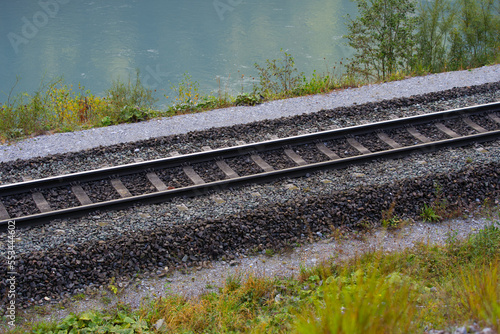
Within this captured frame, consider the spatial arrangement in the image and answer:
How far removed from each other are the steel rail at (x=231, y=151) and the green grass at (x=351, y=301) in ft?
8.47

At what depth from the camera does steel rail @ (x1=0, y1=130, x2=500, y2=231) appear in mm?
6199

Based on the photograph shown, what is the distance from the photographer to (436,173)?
23.4 ft

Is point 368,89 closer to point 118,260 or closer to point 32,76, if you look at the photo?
point 118,260

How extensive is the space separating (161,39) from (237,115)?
16.4 metres

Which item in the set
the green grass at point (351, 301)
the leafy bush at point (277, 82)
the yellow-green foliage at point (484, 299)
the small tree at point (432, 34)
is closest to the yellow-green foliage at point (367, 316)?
the green grass at point (351, 301)

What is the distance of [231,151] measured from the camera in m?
7.70

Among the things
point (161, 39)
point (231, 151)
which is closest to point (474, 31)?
point (231, 151)

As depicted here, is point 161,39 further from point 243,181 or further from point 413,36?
point 243,181

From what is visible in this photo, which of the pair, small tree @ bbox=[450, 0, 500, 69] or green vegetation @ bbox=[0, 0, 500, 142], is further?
small tree @ bbox=[450, 0, 500, 69]

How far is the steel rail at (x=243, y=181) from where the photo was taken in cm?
620

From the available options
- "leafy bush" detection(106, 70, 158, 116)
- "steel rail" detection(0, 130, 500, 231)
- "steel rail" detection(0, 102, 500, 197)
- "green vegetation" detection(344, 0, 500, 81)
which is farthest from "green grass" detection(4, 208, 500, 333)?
"green vegetation" detection(344, 0, 500, 81)

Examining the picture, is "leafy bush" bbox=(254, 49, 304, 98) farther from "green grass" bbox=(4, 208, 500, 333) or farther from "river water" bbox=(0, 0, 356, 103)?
"green grass" bbox=(4, 208, 500, 333)

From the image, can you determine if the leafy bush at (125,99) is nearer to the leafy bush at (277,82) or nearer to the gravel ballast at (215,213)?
the gravel ballast at (215,213)

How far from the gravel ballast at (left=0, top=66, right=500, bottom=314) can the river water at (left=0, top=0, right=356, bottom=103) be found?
1116 centimetres
